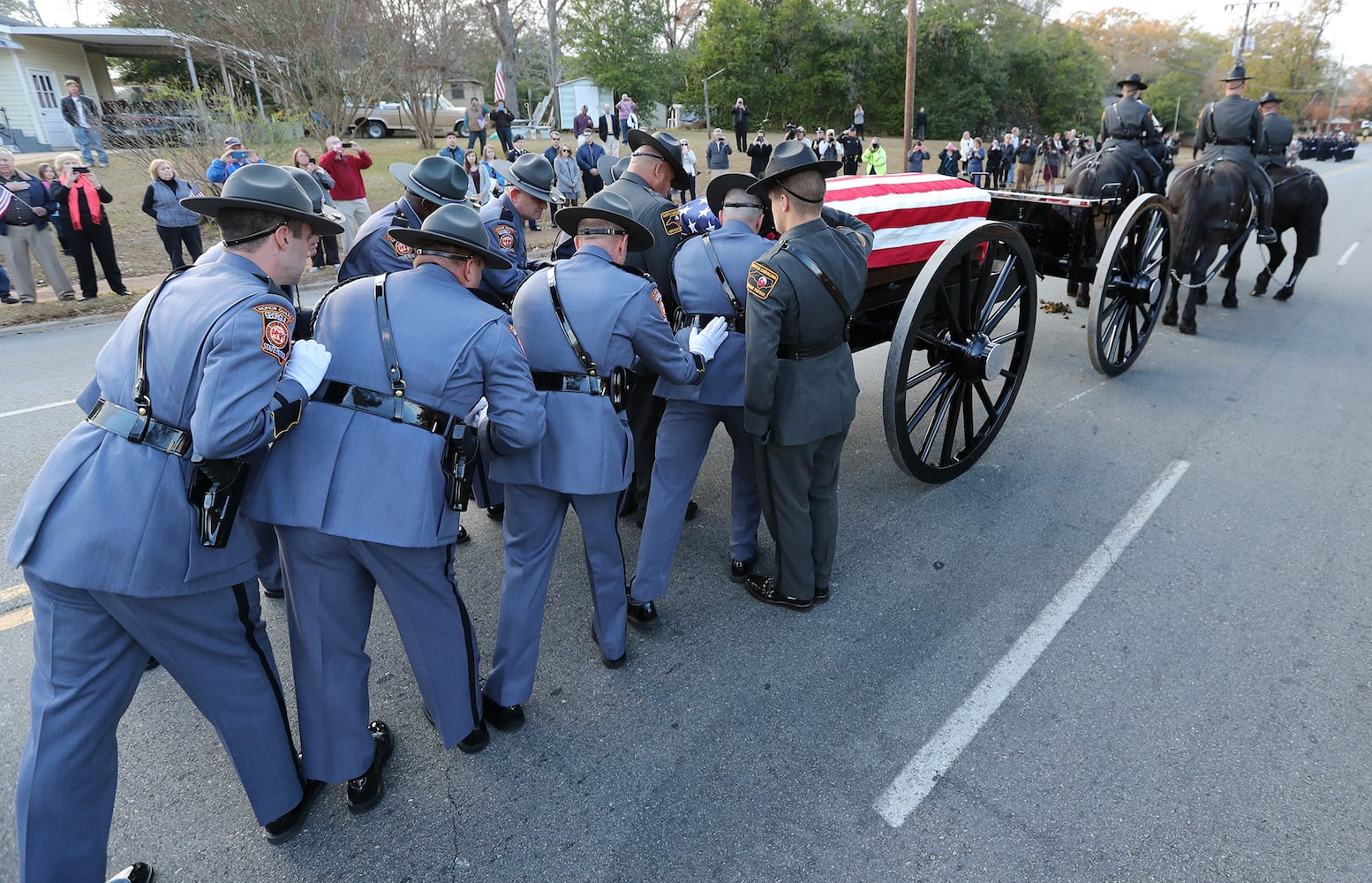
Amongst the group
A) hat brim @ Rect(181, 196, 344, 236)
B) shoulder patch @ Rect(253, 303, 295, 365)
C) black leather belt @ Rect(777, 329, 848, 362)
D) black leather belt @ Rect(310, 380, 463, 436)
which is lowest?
black leather belt @ Rect(777, 329, 848, 362)

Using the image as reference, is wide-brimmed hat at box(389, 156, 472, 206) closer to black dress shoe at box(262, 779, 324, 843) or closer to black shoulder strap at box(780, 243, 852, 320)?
black shoulder strap at box(780, 243, 852, 320)

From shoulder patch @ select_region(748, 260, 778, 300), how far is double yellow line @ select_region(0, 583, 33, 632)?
3.37 metres

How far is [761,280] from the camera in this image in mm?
2906

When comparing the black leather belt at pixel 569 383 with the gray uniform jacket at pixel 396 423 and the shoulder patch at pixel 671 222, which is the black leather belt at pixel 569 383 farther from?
the shoulder patch at pixel 671 222

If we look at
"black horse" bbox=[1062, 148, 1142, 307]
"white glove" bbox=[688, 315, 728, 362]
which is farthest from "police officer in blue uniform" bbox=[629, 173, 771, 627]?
"black horse" bbox=[1062, 148, 1142, 307]

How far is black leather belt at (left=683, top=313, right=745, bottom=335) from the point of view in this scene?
336 cm

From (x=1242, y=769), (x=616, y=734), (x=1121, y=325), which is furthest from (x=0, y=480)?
(x=1121, y=325)

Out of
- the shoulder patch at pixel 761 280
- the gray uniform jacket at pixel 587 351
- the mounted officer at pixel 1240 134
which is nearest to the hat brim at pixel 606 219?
the gray uniform jacket at pixel 587 351

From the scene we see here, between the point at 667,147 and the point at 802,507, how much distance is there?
199cm

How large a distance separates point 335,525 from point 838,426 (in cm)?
194

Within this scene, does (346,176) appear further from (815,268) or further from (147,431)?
(147,431)

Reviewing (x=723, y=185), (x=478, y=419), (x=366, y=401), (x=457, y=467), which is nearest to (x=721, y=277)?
(x=723, y=185)

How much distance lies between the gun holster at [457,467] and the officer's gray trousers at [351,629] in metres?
0.16

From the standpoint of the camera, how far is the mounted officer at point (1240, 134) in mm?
7293
